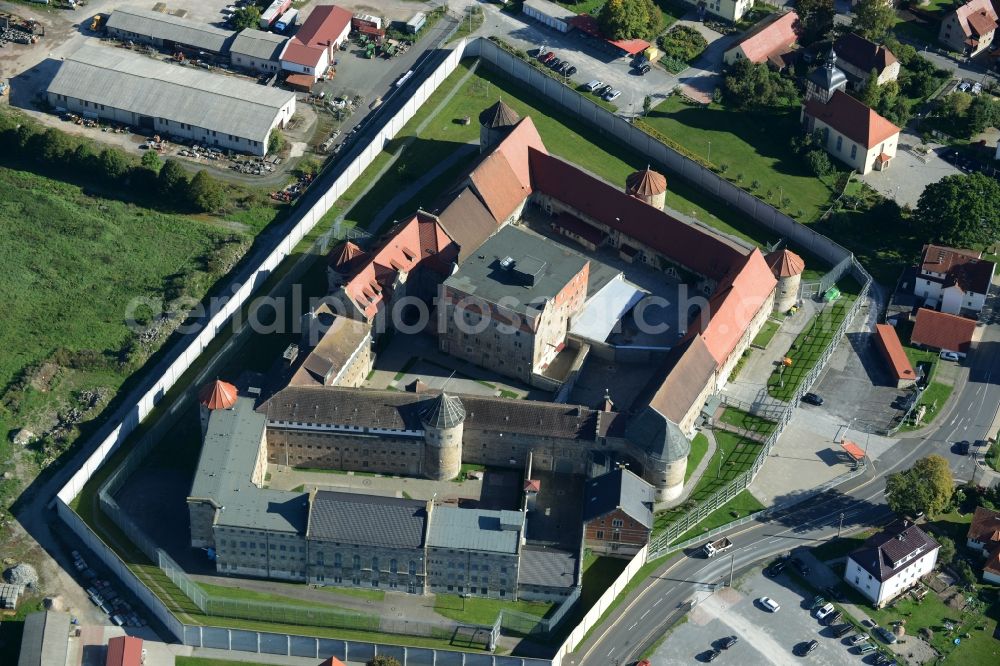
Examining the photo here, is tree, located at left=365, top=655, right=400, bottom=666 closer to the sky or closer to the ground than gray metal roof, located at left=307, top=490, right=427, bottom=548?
closer to the ground

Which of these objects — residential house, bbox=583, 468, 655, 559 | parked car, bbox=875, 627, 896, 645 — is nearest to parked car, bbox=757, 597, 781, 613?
parked car, bbox=875, 627, 896, 645

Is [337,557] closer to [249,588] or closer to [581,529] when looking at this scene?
[249,588]

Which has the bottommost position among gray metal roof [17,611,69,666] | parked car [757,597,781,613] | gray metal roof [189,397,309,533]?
gray metal roof [17,611,69,666]

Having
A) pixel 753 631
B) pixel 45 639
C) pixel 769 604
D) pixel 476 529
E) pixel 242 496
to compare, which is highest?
pixel 476 529

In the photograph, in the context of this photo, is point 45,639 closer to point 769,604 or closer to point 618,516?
point 618,516

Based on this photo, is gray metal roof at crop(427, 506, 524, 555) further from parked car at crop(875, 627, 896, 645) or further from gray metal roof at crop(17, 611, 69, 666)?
parked car at crop(875, 627, 896, 645)

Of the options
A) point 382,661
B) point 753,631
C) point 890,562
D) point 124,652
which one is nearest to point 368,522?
point 382,661

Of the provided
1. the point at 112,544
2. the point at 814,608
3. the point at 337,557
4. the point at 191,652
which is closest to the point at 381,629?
the point at 337,557
